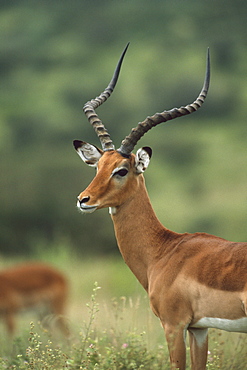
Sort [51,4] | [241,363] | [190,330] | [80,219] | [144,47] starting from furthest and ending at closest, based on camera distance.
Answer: [51,4] → [144,47] → [80,219] → [241,363] → [190,330]

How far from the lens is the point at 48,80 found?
32781 millimetres

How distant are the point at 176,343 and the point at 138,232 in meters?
0.89

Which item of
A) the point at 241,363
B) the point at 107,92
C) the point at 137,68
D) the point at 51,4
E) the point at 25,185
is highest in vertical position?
the point at 51,4

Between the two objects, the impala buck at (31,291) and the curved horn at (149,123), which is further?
the impala buck at (31,291)

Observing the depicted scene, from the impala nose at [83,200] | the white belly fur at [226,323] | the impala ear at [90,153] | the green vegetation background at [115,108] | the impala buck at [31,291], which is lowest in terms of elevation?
the white belly fur at [226,323]

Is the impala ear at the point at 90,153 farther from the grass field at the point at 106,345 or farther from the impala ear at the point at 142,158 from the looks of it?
the grass field at the point at 106,345

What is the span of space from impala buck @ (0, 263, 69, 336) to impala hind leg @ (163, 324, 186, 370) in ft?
12.8

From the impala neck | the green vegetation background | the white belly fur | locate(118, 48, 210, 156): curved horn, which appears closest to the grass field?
the impala neck

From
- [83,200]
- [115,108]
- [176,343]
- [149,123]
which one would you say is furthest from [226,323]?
[115,108]

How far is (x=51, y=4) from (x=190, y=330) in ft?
130

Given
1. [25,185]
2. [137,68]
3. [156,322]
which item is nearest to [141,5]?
[137,68]

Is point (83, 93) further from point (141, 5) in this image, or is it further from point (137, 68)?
point (141, 5)

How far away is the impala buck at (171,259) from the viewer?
4.23 meters

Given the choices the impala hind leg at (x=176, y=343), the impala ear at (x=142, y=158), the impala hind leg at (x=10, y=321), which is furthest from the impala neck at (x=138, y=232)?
the impala hind leg at (x=10, y=321)
